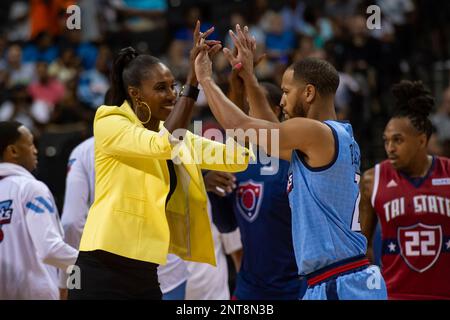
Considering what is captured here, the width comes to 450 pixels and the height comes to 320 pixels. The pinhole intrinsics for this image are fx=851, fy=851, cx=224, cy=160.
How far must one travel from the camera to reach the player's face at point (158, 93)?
4723 millimetres

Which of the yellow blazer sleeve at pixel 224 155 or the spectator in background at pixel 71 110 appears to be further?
the spectator in background at pixel 71 110

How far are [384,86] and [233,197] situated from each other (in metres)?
5.98

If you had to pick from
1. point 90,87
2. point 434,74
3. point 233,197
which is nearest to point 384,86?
point 434,74

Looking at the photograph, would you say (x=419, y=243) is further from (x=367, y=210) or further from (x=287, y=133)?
(x=287, y=133)

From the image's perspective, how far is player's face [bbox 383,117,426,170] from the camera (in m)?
5.77

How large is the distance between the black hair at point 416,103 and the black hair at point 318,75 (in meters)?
1.58

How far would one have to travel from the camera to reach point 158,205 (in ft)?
14.9

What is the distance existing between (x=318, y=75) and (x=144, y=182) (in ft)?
3.57

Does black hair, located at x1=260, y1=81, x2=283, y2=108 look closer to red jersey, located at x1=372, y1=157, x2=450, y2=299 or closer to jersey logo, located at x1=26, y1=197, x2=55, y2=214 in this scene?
red jersey, located at x1=372, y1=157, x2=450, y2=299

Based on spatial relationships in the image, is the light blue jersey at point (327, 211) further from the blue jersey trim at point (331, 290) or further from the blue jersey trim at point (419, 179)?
the blue jersey trim at point (419, 179)

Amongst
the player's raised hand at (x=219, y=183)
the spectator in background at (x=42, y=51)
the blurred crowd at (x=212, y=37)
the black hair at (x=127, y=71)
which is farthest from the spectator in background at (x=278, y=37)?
the black hair at (x=127, y=71)

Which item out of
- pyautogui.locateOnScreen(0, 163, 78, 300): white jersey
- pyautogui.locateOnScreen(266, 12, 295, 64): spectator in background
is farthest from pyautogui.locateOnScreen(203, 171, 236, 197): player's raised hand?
pyautogui.locateOnScreen(266, 12, 295, 64): spectator in background

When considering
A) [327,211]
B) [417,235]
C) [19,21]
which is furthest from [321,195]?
[19,21]

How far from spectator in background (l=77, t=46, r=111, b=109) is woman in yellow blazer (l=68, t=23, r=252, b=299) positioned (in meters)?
6.79
